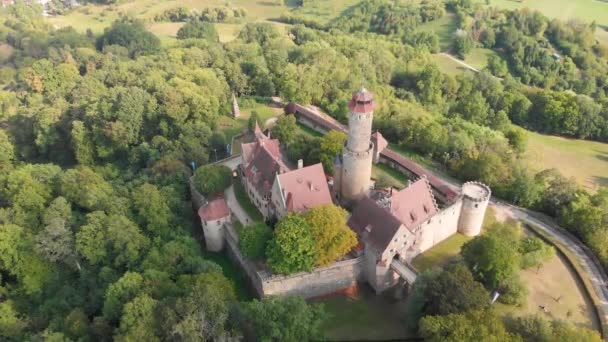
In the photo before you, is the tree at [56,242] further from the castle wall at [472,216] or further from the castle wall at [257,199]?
the castle wall at [472,216]

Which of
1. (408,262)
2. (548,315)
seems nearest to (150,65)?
(408,262)

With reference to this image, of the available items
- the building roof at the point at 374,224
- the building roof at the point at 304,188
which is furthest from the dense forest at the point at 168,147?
the building roof at the point at 304,188

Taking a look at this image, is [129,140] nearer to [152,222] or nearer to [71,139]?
[71,139]

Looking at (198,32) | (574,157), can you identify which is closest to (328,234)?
(574,157)

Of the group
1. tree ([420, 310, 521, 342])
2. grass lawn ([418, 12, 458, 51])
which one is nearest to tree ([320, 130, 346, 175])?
tree ([420, 310, 521, 342])

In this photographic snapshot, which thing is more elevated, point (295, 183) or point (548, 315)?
point (295, 183)

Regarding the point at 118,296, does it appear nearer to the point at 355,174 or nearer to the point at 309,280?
the point at 309,280

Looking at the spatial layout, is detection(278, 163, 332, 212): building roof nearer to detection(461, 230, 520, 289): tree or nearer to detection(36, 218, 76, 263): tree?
detection(461, 230, 520, 289): tree
